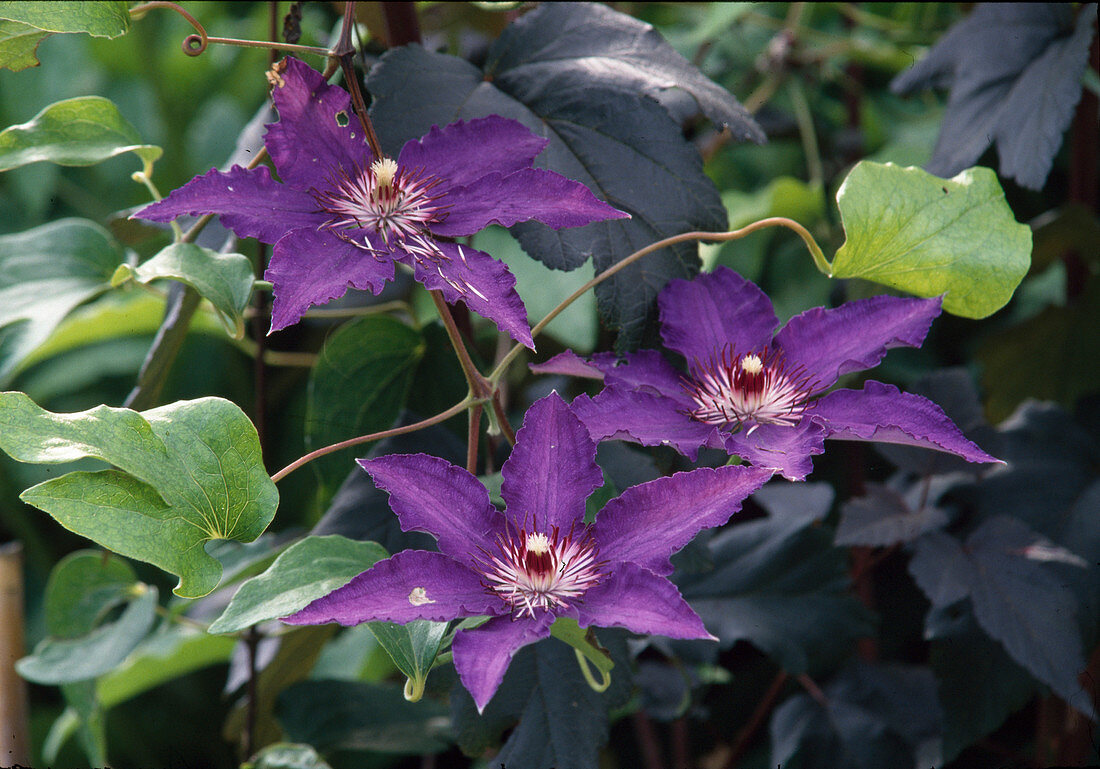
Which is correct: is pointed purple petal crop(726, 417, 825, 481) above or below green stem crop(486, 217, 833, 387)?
below

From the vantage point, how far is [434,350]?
0.67m

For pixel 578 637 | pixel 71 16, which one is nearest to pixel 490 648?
pixel 578 637

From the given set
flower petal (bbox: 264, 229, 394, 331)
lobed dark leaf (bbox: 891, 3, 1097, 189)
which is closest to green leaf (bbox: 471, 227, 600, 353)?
lobed dark leaf (bbox: 891, 3, 1097, 189)

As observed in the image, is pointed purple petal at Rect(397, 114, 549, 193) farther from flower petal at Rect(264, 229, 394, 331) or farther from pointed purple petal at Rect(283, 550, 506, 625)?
pointed purple petal at Rect(283, 550, 506, 625)

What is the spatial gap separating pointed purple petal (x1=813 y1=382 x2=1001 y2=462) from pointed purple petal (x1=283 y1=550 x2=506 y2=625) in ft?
0.60

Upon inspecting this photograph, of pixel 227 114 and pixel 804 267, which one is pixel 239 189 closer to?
pixel 804 267

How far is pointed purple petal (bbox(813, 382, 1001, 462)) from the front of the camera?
0.42m

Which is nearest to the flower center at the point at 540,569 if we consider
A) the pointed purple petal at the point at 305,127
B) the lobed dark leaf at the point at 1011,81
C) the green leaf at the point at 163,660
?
the pointed purple petal at the point at 305,127

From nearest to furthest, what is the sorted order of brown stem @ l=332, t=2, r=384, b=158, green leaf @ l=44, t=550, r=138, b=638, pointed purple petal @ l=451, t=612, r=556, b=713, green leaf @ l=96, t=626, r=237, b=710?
pointed purple petal @ l=451, t=612, r=556, b=713, brown stem @ l=332, t=2, r=384, b=158, green leaf @ l=44, t=550, r=138, b=638, green leaf @ l=96, t=626, r=237, b=710

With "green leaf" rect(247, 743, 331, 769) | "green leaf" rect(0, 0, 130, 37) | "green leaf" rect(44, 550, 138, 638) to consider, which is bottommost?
"green leaf" rect(247, 743, 331, 769)

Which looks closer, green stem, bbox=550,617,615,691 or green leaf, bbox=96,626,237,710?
green stem, bbox=550,617,615,691

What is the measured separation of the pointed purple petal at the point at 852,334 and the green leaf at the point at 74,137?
373 millimetres

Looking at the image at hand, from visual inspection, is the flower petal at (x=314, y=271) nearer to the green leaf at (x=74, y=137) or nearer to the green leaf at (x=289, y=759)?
the green leaf at (x=74, y=137)

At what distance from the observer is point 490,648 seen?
37cm
